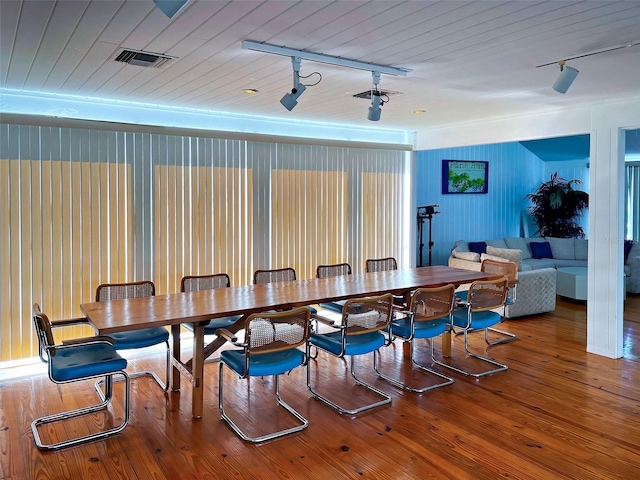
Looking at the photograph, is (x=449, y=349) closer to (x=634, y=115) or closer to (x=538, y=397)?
(x=538, y=397)

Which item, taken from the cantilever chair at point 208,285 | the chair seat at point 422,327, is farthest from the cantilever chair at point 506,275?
the cantilever chair at point 208,285

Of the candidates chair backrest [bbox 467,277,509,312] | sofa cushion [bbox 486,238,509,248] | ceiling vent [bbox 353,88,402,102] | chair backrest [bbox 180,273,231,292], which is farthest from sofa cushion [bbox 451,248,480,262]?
chair backrest [bbox 180,273,231,292]

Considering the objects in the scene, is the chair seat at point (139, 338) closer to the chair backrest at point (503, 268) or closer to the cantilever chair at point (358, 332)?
the cantilever chair at point (358, 332)

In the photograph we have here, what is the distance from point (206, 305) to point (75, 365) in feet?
2.94

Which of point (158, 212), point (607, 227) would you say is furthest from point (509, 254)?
point (158, 212)

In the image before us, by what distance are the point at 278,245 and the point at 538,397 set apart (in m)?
3.20

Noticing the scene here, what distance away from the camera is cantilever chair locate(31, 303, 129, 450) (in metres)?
3.21

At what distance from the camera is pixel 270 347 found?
11.1 ft

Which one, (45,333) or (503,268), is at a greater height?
(503,268)

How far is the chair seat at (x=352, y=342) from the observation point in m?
3.82

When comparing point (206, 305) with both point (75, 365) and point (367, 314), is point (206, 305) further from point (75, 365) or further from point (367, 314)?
point (367, 314)

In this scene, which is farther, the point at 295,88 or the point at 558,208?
the point at 558,208

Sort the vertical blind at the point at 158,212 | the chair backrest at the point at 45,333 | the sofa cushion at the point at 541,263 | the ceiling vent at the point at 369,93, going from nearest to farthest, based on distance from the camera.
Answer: the chair backrest at the point at 45,333 → the ceiling vent at the point at 369,93 → the vertical blind at the point at 158,212 → the sofa cushion at the point at 541,263

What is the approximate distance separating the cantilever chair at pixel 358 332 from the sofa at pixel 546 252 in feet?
12.6
